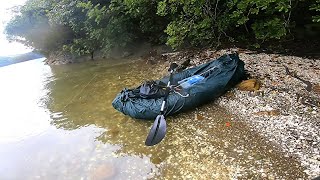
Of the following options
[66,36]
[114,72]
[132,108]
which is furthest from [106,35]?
[132,108]

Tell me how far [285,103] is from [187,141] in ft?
7.06

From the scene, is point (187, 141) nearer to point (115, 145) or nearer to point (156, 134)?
point (156, 134)

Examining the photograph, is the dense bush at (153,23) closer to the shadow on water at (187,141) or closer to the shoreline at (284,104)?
the shoreline at (284,104)

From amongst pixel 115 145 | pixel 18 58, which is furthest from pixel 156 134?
pixel 18 58

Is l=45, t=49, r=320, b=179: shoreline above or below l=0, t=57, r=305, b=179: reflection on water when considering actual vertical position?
above

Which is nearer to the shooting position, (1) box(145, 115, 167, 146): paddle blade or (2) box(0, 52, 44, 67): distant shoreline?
(1) box(145, 115, 167, 146): paddle blade

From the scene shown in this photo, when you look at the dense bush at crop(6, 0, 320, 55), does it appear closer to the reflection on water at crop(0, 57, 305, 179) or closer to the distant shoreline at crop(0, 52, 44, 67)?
the distant shoreline at crop(0, 52, 44, 67)

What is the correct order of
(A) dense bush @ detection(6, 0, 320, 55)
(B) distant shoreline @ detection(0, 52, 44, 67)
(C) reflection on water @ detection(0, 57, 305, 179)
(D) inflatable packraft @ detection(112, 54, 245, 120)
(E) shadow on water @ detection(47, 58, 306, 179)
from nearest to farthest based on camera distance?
(E) shadow on water @ detection(47, 58, 306, 179) < (C) reflection on water @ detection(0, 57, 305, 179) < (D) inflatable packraft @ detection(112, 54, 245, 120) < (A) dense bush @ detection(6, 0, 320, 55) < (B) distant shoreline @ detection(0, 52, 44, 67)

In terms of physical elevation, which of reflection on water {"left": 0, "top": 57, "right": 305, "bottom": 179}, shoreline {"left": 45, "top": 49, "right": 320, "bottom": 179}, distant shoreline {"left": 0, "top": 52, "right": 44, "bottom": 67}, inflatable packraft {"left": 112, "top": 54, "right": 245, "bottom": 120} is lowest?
distant shoreline {"left": 0, "top": 52, "right": 44, "bottom": 67}

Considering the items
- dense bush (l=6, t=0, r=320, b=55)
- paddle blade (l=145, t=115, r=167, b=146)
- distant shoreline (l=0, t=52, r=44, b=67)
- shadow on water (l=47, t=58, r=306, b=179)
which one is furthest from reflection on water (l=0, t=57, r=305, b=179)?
distant shoreline (l=0, t=52, r=44, b=67)

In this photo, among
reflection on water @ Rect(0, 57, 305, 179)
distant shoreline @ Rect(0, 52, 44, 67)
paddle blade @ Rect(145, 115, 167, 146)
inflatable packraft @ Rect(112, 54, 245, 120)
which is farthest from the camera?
distant shoreline @ Rect(0, 52, 44, 67)

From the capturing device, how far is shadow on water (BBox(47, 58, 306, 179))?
4.01 metres

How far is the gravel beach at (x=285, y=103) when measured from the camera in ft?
13.9

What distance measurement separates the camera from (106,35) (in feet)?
34.5
